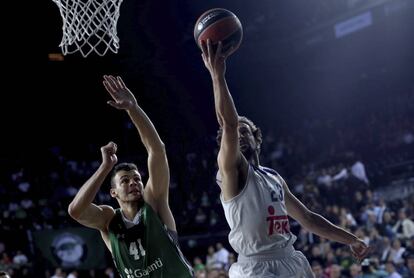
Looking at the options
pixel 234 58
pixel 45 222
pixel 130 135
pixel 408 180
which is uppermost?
pixel 234 58

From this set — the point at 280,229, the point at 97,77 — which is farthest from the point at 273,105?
the point at 280,229

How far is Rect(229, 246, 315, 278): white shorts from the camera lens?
147 inches

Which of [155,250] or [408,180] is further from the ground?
[155,250]

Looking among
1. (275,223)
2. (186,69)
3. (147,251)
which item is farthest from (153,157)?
(186,69)

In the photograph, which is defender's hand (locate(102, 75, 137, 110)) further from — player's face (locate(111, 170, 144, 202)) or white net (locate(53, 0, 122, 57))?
white net (locate(53, 0, 122, 57))

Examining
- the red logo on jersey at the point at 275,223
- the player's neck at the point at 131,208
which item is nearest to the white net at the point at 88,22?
the player's neck at the point at 131,208

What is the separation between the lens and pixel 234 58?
64.2ft

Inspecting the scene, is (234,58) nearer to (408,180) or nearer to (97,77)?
(97,77)

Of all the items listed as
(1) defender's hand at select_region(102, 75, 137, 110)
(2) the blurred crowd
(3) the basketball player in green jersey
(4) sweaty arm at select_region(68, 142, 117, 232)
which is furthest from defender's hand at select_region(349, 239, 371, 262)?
(2) the blurred crowd

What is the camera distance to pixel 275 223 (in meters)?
3.80

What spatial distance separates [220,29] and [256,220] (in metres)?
1.17

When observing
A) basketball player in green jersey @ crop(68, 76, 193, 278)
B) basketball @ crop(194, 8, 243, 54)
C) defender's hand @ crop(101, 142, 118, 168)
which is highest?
basketball @ crop(194, 8, 243, 54)

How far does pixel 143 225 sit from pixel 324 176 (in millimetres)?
10576

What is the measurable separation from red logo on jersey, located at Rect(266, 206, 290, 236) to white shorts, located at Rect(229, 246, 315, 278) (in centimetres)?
13
